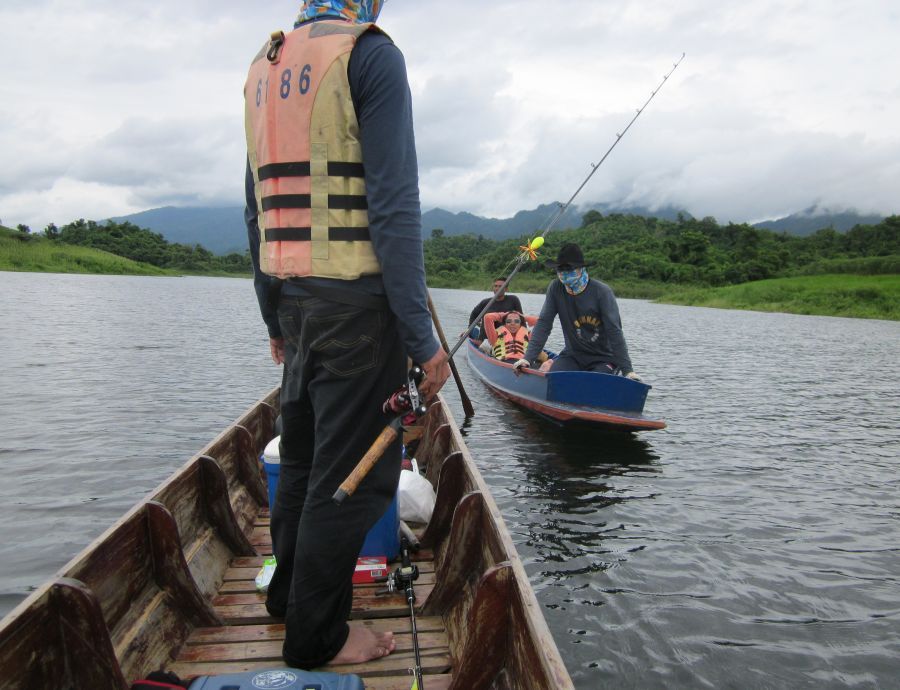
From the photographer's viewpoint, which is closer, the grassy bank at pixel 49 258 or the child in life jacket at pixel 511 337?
the child in life jacket at pixel 511 337

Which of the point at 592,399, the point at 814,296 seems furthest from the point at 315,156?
the point at 814,296

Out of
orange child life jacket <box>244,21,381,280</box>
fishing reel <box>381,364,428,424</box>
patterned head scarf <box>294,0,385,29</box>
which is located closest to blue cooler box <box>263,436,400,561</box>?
fishing reel <box>381,364,428,424</box>

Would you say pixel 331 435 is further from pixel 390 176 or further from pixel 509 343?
pixel 509 343

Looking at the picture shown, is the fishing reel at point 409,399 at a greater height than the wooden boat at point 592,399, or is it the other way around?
the fishing reel at point 409,399

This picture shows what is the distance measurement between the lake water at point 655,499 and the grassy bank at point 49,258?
84.9 m

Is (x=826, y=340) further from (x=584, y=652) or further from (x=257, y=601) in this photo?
(x=257, y=601)

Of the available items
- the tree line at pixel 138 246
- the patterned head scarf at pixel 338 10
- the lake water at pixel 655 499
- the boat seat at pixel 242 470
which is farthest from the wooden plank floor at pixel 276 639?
the tree line at pixel 138 246

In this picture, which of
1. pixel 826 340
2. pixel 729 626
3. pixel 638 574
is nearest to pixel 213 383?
pixel 638 574

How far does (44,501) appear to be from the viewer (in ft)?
24.8

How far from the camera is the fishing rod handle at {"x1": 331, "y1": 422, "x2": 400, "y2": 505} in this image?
253 centimetres

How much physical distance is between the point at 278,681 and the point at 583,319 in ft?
26.9

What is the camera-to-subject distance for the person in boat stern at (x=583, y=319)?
31.2 ft

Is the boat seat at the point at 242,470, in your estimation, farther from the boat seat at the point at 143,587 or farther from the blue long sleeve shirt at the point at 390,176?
the blue long sleeve shirt at the point at 390,176

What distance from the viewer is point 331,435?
2604 millimetres
